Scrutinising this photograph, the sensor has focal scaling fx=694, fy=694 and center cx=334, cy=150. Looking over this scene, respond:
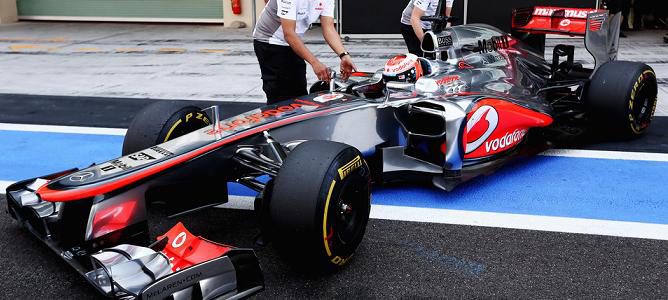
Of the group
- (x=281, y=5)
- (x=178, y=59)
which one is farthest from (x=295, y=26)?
(x=178, y=59)

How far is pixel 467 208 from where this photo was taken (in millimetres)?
4305

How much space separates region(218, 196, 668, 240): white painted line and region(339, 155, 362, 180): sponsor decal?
2.79 ft

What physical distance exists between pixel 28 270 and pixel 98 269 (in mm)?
759

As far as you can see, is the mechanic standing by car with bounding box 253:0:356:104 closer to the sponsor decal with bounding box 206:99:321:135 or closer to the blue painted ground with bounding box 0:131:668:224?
the sponsor decal with bounding box 206:99:321:135

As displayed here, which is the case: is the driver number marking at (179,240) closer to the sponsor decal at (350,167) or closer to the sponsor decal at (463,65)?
the sponsor decal at (350,167)

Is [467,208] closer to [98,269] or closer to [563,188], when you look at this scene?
[563,188]

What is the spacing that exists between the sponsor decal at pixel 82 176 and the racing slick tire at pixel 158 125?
2.71ft

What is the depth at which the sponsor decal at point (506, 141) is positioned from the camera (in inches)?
179

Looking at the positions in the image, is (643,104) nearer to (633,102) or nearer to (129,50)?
(633,102)

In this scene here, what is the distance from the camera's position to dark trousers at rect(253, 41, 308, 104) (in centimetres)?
512

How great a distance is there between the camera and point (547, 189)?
4.62m

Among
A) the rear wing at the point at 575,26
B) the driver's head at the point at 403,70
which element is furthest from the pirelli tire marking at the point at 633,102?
the driver's head at the point at 403,70

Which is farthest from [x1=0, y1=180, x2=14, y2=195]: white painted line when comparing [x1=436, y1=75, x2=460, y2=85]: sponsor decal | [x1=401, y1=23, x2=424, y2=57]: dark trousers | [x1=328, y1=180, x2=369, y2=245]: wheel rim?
[x1=401, y1=23, x2=424, y2=57]: dark trousers

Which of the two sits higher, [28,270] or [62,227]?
[62,227]
